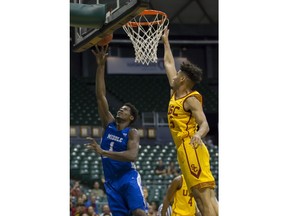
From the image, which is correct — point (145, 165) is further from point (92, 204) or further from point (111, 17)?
point (111, 17)

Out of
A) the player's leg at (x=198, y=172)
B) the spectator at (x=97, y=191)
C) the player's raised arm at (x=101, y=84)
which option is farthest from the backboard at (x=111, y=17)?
the spectator at (x=97, y=191)

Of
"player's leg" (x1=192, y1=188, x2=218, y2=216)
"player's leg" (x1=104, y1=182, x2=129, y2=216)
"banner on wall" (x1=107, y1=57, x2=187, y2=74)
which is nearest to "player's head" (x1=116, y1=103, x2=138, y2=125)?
"player's leg" (x1=104, y1=182, x2=129, y2=216)

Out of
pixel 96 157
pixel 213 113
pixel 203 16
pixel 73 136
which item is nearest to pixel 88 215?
pixel 96 157

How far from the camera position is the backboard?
627 cm

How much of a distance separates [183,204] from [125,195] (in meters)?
0.62

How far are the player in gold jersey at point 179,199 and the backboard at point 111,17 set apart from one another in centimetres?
172

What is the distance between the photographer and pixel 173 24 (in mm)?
24234

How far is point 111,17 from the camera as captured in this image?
664cm

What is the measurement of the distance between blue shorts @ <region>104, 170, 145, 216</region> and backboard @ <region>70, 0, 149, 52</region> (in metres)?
1.46

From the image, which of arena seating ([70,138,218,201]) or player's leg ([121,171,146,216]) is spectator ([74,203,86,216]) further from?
player's leg ([121,171,146,216])

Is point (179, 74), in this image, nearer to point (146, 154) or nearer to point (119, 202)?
point (119, 202)

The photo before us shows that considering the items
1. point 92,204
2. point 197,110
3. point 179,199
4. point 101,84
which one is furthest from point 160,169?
point 197,110

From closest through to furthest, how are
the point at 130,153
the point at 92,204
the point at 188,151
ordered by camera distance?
1. the point at 188,151
2. the point at 130,153
3. the point at 92,204
